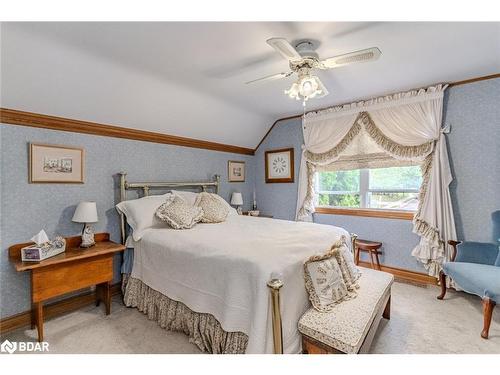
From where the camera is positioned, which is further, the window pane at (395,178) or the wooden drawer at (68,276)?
the window pane at (395,178)

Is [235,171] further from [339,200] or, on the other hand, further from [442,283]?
[442,283]

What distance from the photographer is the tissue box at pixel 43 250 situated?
2.08 metres

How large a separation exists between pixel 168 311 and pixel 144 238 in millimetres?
772

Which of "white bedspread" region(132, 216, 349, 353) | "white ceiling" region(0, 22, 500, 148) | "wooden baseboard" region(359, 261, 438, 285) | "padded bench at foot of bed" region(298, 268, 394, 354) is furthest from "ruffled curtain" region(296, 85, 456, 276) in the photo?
"padded bench at foot of bed" region(298, 268, 394, 354)

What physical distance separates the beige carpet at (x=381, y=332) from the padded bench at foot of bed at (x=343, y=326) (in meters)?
0.48

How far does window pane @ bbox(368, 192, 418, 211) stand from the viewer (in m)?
3.41

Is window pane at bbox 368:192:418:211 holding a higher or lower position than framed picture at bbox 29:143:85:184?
lower

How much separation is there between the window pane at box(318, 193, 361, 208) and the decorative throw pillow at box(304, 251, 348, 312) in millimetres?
2352

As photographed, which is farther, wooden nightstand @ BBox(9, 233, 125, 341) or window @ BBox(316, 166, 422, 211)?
window @ BBox(316, 166, 422, 211)

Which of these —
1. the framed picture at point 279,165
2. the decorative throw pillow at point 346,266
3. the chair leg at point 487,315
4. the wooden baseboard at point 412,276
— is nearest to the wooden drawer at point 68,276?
the decorative throw pillow at point 346,266

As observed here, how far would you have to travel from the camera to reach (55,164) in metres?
2.53

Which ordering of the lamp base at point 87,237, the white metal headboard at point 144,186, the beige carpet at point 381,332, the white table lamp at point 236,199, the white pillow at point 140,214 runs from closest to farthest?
the beige carpet at point 381,332 → the lamp base at point 87,237 → the white pillow at point 140,214 → the white metal headboard at point 144,186 → the white table lamp at point 236,199

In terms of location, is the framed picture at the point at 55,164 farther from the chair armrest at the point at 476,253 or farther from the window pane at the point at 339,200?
the chair armrest at the point at 476,253

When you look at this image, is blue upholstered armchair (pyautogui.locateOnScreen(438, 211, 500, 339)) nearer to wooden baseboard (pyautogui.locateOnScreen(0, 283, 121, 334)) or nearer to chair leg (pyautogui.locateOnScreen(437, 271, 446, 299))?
chair leg (pyautogui.locateOnScreen(437, 271, 446, 299))
